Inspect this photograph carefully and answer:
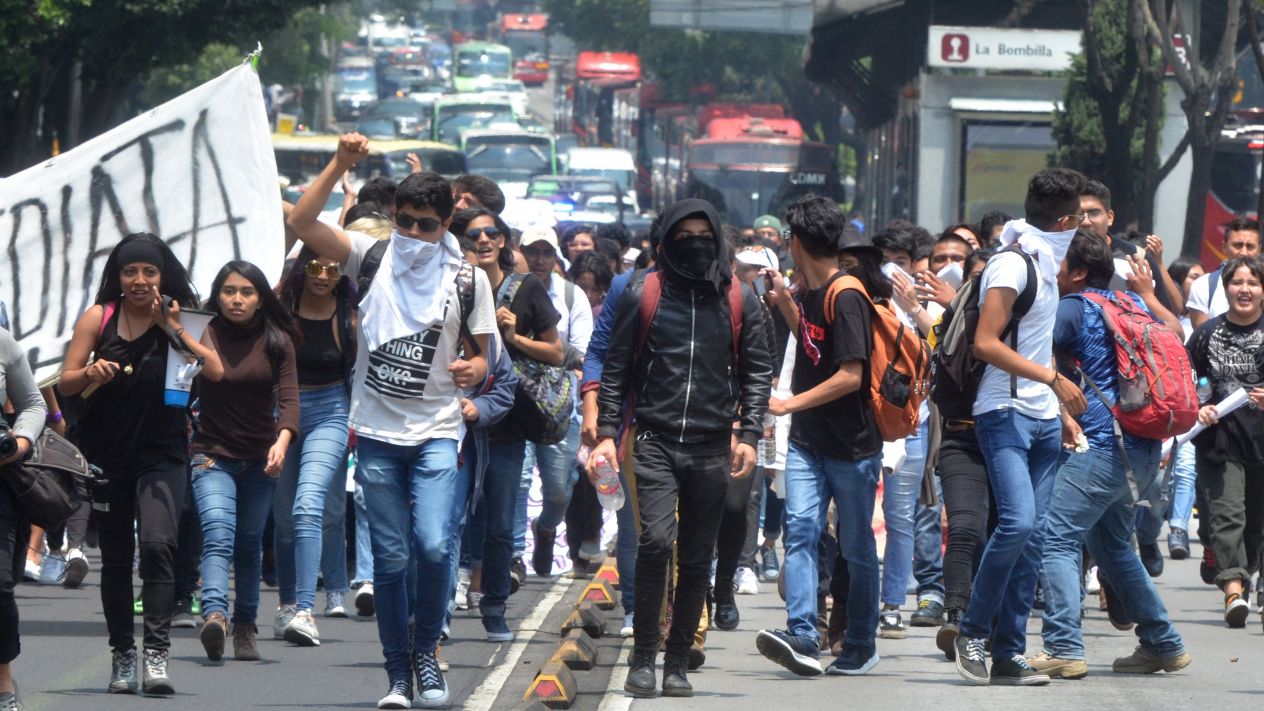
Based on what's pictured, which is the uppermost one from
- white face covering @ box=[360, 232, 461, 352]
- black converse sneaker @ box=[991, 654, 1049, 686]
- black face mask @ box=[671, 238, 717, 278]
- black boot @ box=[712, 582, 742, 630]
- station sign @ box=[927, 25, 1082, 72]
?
station sign @ box=[927, 25, 1082, 72]

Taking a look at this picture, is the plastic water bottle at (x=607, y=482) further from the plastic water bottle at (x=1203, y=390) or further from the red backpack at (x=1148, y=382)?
the plastic water bottle at (x=1203, y=390)

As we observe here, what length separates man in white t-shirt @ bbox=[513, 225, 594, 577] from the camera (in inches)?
429

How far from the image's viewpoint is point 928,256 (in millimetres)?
11117

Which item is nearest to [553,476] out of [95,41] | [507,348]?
[507,348]

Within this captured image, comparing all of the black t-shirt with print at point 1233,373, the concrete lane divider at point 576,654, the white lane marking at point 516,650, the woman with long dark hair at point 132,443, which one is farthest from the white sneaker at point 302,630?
the black t-shirt with print at point 1233,373

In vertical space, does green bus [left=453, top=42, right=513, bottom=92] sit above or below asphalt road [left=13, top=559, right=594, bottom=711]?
above

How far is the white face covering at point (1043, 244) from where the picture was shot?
7.65 metres

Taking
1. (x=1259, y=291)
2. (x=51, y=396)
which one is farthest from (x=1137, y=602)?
(x=51, y=396)

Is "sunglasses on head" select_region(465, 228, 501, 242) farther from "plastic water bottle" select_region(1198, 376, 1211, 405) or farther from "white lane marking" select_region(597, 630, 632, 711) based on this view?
"plastic water bottle" select_region(1198, 376, 1211, 405)

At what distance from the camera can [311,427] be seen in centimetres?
905

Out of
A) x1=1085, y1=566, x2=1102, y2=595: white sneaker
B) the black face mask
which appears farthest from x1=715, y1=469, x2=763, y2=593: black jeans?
x1=1085, y1=566, x2=1102, y2=595: white sneaker

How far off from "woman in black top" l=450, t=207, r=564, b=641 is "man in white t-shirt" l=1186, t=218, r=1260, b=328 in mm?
3901

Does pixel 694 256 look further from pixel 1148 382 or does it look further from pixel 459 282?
pixel 1148 382

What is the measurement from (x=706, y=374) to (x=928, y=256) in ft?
13.0
